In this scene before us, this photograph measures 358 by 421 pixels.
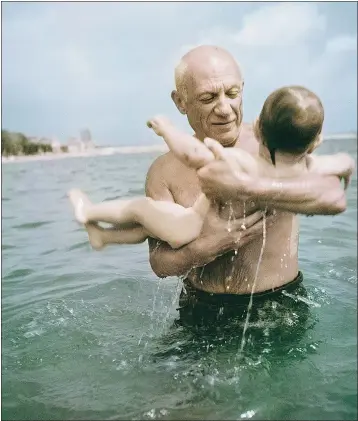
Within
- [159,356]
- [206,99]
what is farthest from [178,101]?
[159,356]

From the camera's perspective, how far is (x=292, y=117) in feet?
8.54

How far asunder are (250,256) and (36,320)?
1.71 m

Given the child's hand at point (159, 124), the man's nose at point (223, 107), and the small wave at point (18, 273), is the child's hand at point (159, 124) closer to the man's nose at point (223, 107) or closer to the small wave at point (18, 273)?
the man's nose at point (223, 107)

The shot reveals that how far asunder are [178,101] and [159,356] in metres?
1.49

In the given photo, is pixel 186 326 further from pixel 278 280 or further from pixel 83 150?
pixel 83 150

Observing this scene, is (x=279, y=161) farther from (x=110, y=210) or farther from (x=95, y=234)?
(x=95, y=234)

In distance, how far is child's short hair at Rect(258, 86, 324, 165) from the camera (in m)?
2.60

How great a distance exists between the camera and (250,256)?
3398mm

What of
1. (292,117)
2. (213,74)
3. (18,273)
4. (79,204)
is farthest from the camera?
(18,273)

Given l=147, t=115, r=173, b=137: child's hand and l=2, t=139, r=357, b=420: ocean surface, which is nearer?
l=2, t=139, r=357, b=420: ocean surface

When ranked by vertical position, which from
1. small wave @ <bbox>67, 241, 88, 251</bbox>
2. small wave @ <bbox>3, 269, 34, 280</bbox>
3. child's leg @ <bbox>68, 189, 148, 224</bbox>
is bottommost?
small wave @ <bbox>3, 269, 34, 280</bbox>

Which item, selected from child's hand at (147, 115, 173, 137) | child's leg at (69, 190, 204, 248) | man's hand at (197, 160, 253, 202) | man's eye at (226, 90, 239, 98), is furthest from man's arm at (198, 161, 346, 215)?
man's eye at (226, 90, 239, 98)

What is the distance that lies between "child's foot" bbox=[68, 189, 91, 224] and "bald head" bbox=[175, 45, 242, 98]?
92 cm

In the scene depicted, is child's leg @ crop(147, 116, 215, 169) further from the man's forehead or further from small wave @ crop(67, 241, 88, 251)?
small wave @ crop(67, 241, 88, 251)
